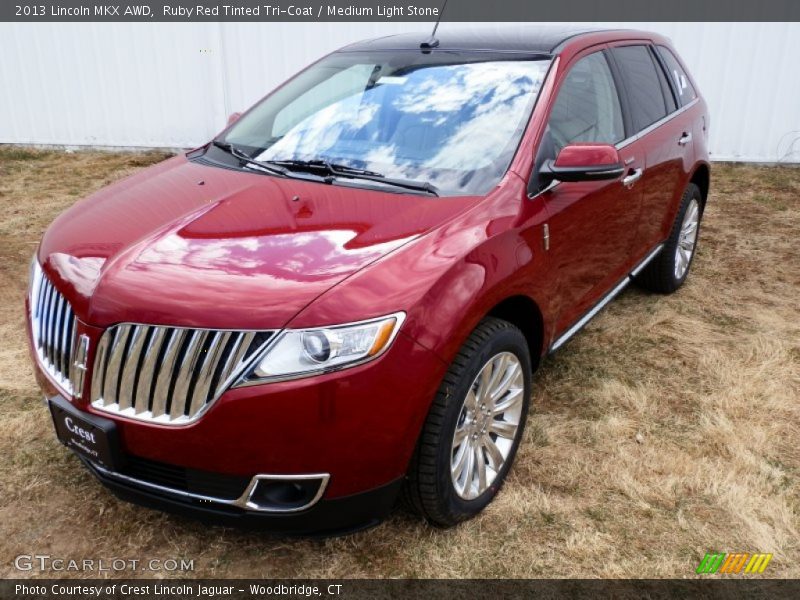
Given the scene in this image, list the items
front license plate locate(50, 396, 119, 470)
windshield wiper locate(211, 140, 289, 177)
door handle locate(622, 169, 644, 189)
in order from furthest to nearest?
door handle locate(622, 169, 644, 189) → windshield wiper locate(211, 140, 289, 177) → front license plate locate(50, 396, 119, 470)

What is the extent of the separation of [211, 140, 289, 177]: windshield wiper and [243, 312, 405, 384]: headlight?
1.08 m

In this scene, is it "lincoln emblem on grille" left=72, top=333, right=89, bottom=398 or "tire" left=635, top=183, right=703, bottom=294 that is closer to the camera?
"lincoln emblem on grille" left=72, top=333, right=89, bottom=398

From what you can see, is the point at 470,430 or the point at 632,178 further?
the point at 632,178

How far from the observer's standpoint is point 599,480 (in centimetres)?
284

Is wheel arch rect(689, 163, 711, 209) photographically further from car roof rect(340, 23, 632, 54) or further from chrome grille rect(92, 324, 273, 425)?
chrome grille rect(92, 324, 273, 425)

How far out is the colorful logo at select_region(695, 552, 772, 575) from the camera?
2408 mm

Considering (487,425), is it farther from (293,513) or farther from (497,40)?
(497,40)

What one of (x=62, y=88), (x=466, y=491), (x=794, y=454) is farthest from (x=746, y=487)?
(x=62, y=88)

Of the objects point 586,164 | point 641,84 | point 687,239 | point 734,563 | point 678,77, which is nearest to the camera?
point 734,563

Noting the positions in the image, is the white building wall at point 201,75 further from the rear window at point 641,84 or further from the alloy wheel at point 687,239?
the rear window at point 641,84

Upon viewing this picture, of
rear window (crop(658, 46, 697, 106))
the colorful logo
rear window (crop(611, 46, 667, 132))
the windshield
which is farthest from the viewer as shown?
rear window (crop(658, 46, 697, 106))

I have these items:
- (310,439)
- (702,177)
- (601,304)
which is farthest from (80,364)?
(702,177)
